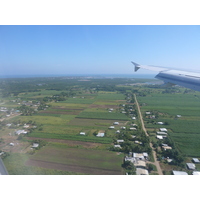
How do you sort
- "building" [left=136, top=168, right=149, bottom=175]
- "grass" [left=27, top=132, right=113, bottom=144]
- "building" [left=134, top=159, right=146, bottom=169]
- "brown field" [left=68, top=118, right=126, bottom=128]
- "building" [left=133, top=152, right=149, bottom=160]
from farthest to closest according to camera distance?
"brown field" [left=68, top=118, right=126, bottom=128] < "grass" [left=27, top=132, right=113, bottom=144] < "building" [left=133, top=152, right=149, bottom=160] < "building" [left=134, top=159, right=146, bottom=169] < "building" [left=136, top=168, right=149, bottom=175]

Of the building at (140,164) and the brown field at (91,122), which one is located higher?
the building at (140,164)

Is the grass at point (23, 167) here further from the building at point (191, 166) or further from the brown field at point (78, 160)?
the building at point (191, 166)

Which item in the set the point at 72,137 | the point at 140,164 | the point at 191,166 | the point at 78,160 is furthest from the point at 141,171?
the point at 72,137

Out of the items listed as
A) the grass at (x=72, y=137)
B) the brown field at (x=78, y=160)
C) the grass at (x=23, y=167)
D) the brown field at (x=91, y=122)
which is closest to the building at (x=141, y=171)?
the brown field at (x=78, y=160)

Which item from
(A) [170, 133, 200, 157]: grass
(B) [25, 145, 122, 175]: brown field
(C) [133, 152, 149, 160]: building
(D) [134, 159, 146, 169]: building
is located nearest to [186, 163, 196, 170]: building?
(A) [170, 133, 200, 157]: grass

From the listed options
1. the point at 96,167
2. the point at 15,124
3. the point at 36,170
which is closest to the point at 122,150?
the point at 96,167

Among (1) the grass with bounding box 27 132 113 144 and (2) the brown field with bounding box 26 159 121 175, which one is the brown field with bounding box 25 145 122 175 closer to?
(2) the brown field with bounding box 26 159 121 175

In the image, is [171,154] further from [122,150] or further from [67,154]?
[67,154]

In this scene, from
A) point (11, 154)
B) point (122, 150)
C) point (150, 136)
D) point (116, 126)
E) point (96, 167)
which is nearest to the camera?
point (96, 167)
